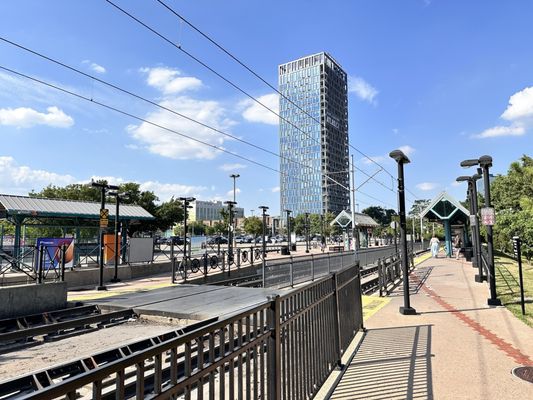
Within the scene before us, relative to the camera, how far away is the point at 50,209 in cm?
2078

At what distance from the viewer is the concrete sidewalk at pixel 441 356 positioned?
4.68 m

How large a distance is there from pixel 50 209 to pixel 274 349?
21.0 meters

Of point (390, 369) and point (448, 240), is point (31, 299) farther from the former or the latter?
point (448, 240)

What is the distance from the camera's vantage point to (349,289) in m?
7.11

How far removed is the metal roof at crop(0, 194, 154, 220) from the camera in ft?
62.7

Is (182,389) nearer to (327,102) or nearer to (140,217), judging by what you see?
(140,217)

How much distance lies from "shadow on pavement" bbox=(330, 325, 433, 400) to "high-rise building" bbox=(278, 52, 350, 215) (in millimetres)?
128307

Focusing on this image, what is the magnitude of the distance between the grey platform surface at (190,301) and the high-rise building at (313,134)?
404 ft

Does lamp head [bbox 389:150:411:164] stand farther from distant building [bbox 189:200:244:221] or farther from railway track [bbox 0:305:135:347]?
distant building [bbox 189:200:244:221]

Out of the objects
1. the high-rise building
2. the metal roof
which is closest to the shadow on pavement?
the metal roof

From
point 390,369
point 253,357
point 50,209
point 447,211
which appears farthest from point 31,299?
point 447,211

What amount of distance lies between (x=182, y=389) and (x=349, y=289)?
17.4ft

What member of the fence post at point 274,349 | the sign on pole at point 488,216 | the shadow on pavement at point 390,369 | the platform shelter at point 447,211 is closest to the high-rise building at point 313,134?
the platform shelter at point 447,211

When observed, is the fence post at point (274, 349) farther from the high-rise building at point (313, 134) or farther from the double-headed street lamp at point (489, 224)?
the high-rise building at point (313, 134)
